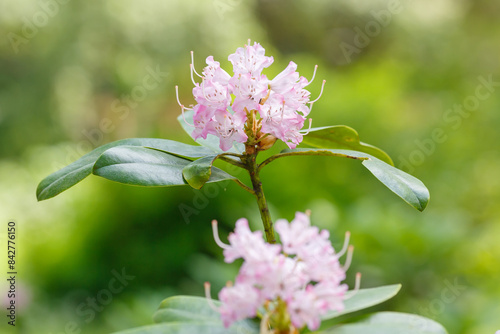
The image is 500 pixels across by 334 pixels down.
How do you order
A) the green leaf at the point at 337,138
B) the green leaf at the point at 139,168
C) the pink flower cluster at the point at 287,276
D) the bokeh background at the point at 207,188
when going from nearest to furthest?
the pink flower cluster at the point at 287,276, the green leaf at the point at 139,168, the green leaf at the point at 337,138, the bokeh background at the point at 207,188

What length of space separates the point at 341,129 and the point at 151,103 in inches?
197

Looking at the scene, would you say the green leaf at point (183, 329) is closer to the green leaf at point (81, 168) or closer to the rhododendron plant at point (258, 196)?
the rhododendron plant at point (258, 196)

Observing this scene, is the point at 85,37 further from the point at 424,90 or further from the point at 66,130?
the point at 424,90

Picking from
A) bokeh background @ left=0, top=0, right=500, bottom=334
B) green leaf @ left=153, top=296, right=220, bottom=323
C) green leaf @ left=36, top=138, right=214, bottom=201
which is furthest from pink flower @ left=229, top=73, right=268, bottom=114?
bokeh background @ left=0, top=0, right=500, bottom=334

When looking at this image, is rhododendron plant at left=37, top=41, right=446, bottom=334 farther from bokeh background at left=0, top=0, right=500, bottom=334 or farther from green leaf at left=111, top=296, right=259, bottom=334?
bokeh background at left=0, top=0, right=500, bottom=334

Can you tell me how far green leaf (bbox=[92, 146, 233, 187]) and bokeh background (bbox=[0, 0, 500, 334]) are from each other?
1.50 m

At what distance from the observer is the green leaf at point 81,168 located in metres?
0.62

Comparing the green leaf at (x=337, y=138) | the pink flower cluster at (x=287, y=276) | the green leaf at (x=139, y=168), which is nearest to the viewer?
the pink flower cluster at (x=287, y=276)

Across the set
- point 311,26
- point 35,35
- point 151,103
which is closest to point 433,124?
point 151,103

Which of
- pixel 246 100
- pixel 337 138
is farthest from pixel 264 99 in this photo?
pixel 337 138

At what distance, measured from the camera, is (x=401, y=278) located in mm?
2271

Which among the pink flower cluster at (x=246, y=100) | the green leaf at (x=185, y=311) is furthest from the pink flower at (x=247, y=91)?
the green leaf at (x=185, y=311)

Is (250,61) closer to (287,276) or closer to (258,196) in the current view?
(258,196)

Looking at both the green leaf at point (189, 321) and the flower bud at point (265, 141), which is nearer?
the green leaf at point (189, 321)
